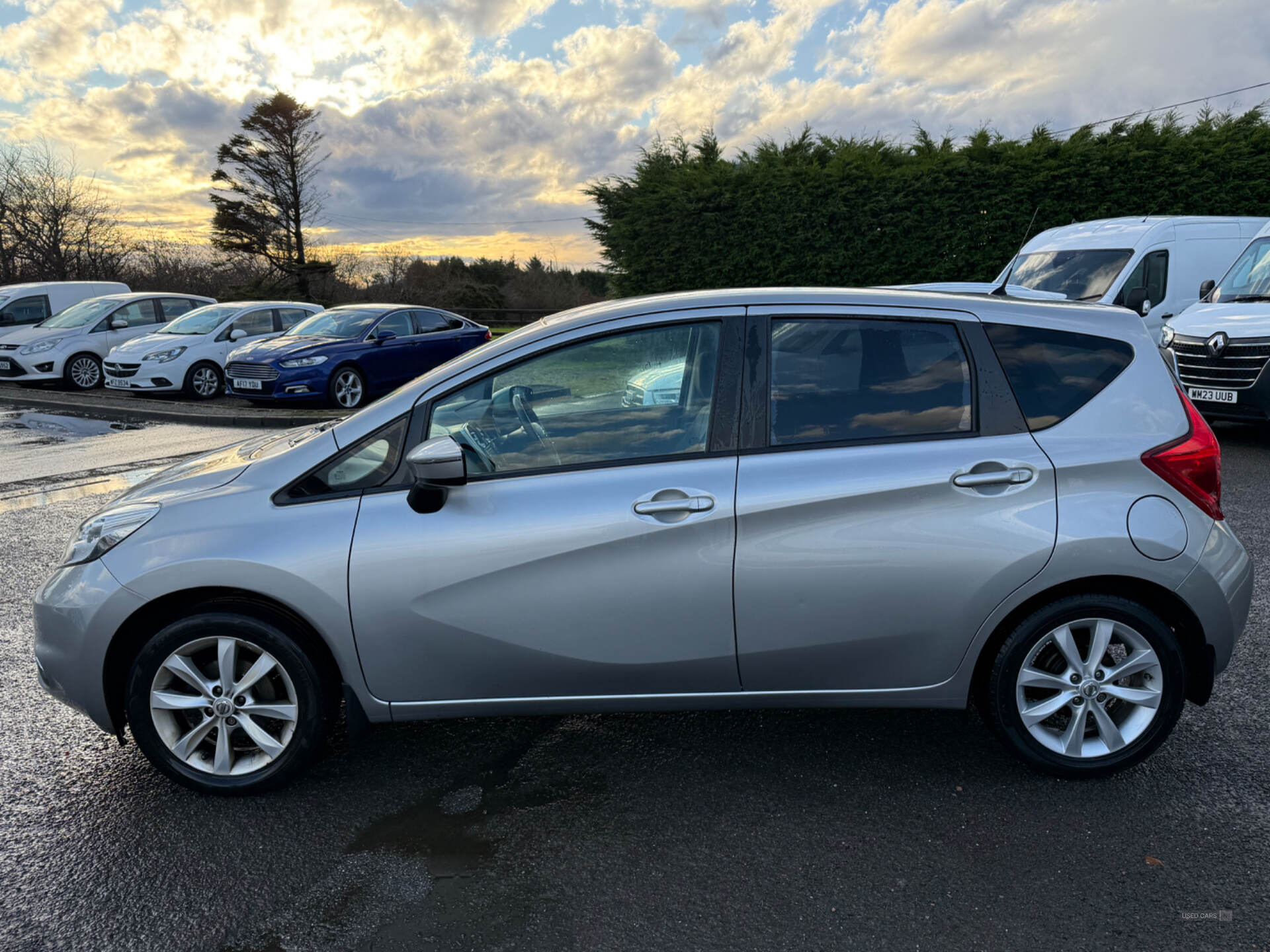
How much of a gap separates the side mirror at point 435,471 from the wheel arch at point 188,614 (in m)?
0.56

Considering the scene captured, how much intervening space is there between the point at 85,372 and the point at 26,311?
3.27 m

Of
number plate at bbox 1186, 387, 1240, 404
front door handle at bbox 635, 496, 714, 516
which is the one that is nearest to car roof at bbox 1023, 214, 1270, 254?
number plate at bbox 1186, 387, 1240, 404

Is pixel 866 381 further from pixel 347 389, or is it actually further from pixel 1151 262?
pixel 347 389

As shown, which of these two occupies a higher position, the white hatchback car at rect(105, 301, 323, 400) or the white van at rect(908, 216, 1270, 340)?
the white van at rect(908, 216, 1270, 340)

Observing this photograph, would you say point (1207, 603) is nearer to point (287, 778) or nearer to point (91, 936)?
point (287, 778)

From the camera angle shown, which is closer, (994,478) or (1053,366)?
(994,478)

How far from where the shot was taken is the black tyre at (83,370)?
709 inches

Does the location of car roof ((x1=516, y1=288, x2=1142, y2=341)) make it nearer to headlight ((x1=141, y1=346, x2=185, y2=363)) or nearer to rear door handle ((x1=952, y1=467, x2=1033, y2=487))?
rear door handle ((x1=952, y1=467, x2=1033, y2=487))

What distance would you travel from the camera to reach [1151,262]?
1147cm

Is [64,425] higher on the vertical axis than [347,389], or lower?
lower

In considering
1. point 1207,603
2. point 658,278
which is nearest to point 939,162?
point 658,278

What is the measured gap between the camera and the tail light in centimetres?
320

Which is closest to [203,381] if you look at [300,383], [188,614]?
[300,383]

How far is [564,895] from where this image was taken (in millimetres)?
2693
